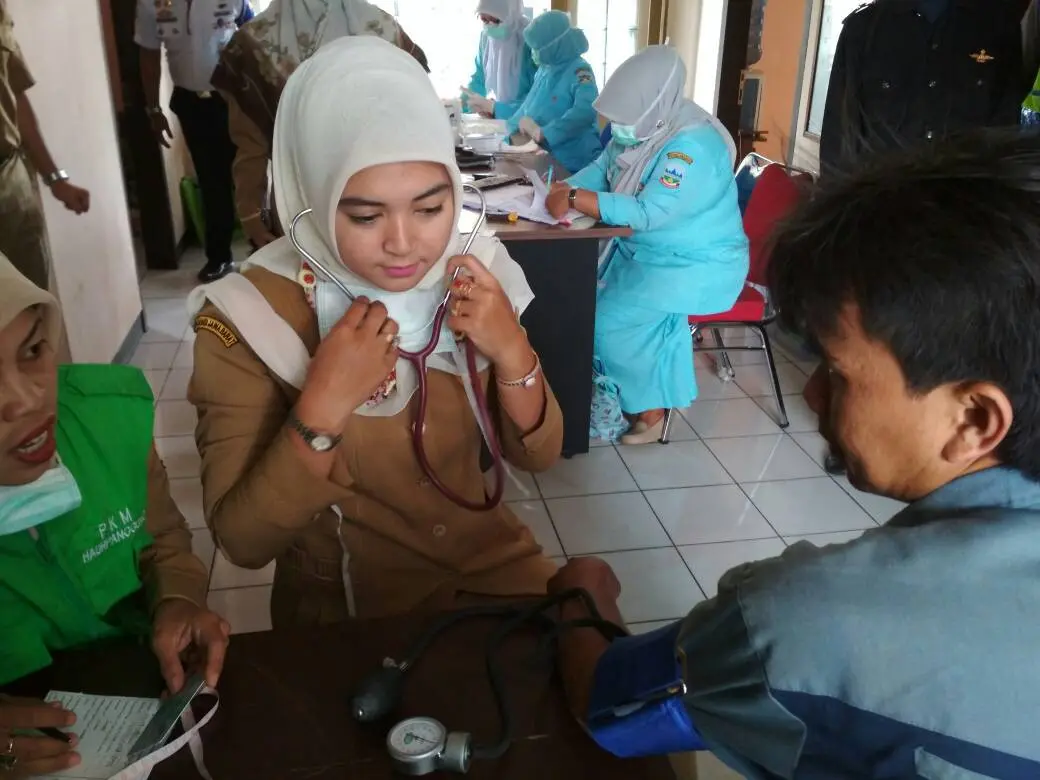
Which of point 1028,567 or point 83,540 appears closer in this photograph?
point 1028,567

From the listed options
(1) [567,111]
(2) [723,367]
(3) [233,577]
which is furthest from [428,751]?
(1) [567,111]

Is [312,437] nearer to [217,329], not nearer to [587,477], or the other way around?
[217,329]

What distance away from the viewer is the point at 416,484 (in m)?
1.23

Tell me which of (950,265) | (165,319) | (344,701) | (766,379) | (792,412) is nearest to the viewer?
(950,265)

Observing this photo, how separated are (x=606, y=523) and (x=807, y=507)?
0.65 meters

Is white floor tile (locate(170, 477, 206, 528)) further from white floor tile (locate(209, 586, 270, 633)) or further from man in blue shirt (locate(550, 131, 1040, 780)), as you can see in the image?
man in blue shirt (locate(550, 131, 1040, 780))

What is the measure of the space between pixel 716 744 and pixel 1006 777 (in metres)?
0.20

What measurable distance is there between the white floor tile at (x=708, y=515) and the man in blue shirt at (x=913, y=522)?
6.19ft

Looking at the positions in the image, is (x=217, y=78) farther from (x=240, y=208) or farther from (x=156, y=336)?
(x=156, y=336)

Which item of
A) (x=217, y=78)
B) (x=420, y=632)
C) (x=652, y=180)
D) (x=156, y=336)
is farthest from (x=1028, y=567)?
(x=156, y=336)

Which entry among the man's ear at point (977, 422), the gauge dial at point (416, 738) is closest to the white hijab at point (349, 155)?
the gauge dial at point (416, 738)

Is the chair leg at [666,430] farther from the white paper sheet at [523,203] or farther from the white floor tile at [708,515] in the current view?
the white paper sheet at [523,203]

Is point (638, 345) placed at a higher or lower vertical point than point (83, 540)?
lower

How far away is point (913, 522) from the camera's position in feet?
2.14
